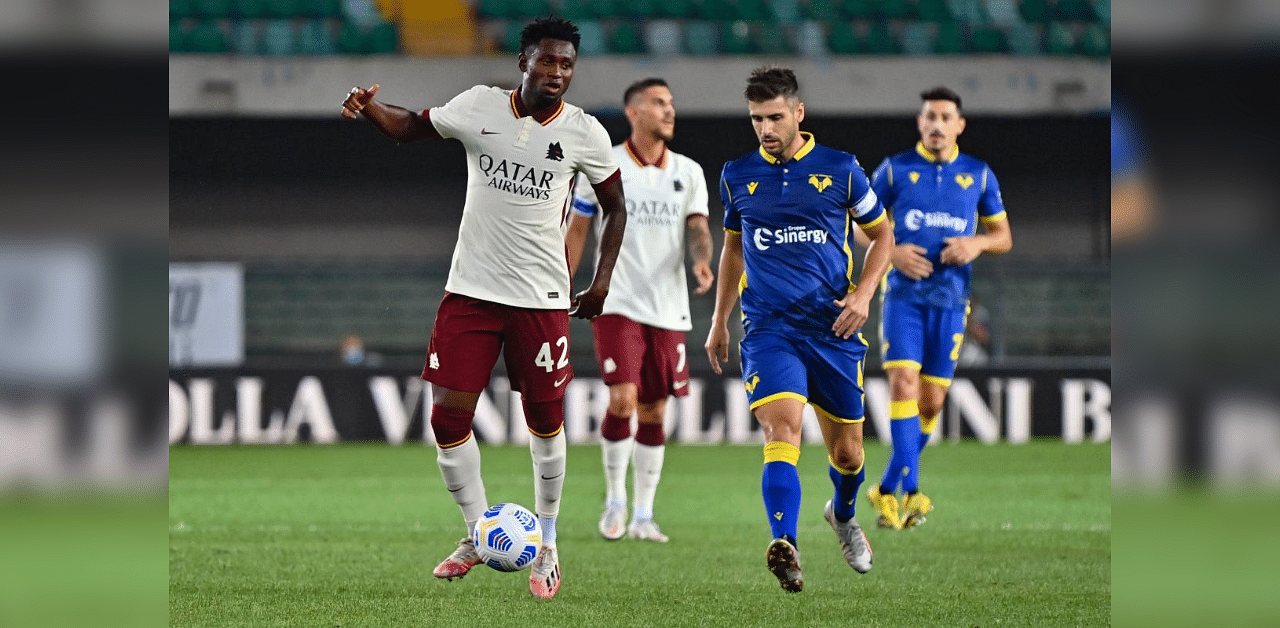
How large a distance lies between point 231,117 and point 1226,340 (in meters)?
15.7

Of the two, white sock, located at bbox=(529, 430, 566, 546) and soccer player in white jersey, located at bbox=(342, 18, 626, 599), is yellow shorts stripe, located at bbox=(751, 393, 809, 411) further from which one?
white sock, located at bbox=(529, 430, 566, 546)

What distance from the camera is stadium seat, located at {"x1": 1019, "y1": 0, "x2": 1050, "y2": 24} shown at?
17.1 m

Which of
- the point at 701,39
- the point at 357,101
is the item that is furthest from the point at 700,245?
the point at 701,39

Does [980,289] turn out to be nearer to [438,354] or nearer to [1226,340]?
[438,354]

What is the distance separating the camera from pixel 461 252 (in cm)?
510

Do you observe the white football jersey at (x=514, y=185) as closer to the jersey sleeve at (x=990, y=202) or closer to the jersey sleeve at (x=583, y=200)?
the jersey sleeve at (x=583, y=200)

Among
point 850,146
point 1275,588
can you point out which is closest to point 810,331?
point 1275,588

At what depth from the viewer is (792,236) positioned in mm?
5230

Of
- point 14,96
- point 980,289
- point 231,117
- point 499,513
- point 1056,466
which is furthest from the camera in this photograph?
point 231,117

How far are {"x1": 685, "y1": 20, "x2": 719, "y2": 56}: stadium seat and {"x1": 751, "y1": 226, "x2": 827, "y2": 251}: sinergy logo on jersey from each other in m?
11.7

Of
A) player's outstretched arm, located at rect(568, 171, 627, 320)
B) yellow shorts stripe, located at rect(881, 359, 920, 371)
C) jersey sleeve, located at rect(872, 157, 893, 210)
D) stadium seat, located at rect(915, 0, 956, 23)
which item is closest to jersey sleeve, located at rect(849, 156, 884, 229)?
player's outstretched arm, located at rect(568, 171, 627, 320)

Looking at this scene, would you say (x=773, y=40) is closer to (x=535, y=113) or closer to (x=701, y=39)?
(x=701, y=39)

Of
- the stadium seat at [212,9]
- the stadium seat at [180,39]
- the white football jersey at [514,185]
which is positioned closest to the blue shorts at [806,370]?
the white football jersey at [514,185]

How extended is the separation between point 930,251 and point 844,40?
9.94 m
